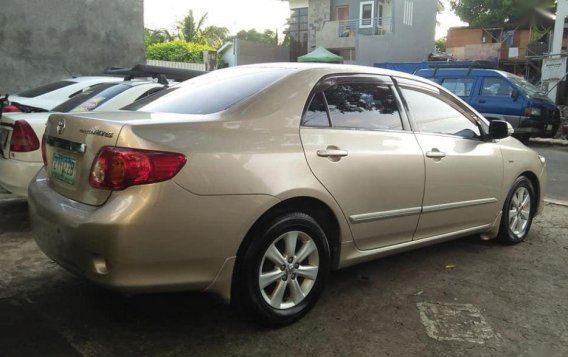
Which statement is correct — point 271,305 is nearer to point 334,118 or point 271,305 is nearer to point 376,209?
point 376,209

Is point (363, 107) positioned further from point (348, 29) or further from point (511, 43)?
point (348, 29)

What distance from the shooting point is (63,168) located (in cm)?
300

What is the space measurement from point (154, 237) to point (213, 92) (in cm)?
123

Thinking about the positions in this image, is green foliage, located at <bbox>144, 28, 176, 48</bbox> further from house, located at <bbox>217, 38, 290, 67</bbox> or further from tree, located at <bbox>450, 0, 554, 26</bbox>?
tree, located at <bbox>450, 0, 554, 26</bbox>

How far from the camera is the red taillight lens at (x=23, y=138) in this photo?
4684 mm

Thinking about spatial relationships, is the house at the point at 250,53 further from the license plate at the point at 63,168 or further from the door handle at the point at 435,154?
the license plate at the point at 63,168

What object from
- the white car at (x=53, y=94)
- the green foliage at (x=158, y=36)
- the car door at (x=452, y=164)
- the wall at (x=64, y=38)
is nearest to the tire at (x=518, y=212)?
the car door at (x=452, y=164)

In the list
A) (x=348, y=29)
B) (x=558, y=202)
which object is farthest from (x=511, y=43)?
(x=558, y=202)

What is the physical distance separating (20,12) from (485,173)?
11637 mm

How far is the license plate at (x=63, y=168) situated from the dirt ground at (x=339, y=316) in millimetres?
838

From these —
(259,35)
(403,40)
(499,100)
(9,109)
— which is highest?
(259,35)

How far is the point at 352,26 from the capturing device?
28703mm

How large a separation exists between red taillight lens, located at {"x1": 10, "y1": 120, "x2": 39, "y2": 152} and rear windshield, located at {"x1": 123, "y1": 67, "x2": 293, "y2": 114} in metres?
1.47

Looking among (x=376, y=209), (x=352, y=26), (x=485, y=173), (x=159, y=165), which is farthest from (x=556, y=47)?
(x=159, y=165)
